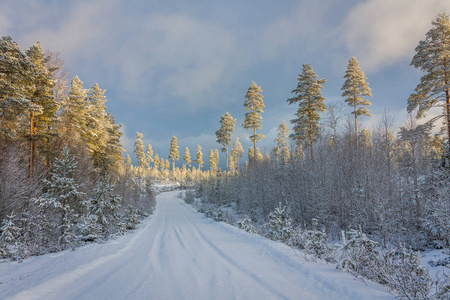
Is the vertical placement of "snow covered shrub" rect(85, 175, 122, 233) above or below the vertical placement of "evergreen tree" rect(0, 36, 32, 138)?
below

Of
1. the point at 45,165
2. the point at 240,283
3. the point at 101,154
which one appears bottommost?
the point at 240,283

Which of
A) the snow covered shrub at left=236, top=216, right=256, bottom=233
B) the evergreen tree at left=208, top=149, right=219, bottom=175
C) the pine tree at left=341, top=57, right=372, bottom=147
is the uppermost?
the pine tree at left=341, top=57, right=372, bottom=147

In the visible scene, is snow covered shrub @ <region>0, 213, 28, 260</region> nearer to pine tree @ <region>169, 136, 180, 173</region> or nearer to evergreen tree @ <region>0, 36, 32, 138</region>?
evergreen tree @ <region>0, 36, 32, 138</region>

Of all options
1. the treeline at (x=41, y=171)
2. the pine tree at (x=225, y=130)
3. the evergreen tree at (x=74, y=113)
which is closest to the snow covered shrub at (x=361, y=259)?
the treeline at (x=41, y=171)

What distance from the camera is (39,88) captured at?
45.3 ft

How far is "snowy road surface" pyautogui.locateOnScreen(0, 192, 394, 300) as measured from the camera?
369 centimetres

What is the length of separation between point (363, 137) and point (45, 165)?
2621cm

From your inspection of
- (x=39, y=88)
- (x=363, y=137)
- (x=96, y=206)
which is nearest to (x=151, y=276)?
(x=96, y=206)

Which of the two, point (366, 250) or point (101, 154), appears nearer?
point (366, 250)

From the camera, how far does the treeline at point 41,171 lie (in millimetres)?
8633

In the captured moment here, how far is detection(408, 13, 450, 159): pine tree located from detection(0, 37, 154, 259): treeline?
22667 millimetres

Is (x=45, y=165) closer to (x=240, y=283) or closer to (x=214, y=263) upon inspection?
(x=214, y=263)

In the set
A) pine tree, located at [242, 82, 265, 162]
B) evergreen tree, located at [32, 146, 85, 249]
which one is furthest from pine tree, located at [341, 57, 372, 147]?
evergreen tree, located at [32, 146, 85, 249]

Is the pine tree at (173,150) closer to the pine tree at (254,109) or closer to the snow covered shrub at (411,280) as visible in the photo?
the pine tree at (254,109)
